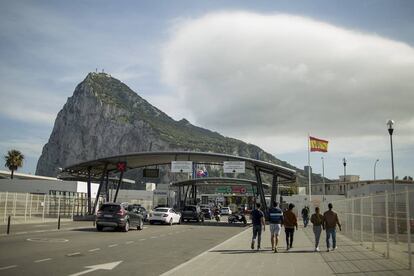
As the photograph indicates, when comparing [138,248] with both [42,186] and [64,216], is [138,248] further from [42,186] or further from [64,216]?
[42,186]

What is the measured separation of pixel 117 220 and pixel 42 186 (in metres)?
50.9

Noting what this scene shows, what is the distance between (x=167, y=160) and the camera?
56.7 metres

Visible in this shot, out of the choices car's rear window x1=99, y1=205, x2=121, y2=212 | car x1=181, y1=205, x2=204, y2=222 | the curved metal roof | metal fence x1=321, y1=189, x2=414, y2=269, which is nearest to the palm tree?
the curved metal roof

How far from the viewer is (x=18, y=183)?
7538 centimetres

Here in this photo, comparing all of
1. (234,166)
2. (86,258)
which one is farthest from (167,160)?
(86,258)

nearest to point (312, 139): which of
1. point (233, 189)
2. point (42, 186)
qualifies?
point (42, 186)

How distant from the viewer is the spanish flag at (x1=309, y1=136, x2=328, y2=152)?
48.8 metres

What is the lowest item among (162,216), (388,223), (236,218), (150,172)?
(236,218)

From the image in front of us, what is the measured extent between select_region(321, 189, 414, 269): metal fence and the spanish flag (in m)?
25.3

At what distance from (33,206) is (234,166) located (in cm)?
2077

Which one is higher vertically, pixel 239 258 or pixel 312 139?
pixel 312 139

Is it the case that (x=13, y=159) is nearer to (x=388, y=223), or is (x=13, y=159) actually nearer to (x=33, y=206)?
(x=33, y=206)

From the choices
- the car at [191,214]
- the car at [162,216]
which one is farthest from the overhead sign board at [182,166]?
the car at [162,216]

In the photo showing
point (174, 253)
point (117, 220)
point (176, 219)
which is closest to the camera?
point (174, 253)
